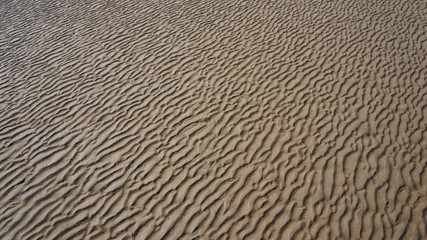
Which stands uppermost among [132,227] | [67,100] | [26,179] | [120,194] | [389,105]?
[67,100]

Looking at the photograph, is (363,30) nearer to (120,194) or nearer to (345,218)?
(345,218)

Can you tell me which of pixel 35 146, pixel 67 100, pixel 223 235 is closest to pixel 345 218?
pixel 223 235

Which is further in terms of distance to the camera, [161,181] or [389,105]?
[389,105]

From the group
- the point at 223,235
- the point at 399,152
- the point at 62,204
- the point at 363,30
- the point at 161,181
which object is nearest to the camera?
the point at 223,235

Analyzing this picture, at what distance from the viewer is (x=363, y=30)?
873 cm

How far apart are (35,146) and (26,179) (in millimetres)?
788

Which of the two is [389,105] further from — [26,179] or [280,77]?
[26,179]

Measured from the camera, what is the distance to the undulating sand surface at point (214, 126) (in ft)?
14.8

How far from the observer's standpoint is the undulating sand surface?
4516 millimetres

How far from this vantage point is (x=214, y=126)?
5883mm

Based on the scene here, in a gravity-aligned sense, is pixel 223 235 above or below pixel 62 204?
below

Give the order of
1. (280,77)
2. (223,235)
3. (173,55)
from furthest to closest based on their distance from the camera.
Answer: (173,55) < (280,77) < (223,235)

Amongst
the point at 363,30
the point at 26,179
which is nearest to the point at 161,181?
the point at 26,179

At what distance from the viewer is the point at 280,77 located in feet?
23.2
